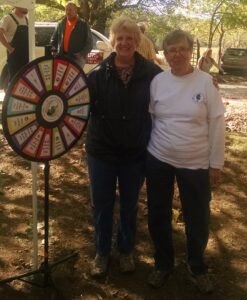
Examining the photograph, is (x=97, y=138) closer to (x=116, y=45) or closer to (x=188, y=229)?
(x=116, y=45)

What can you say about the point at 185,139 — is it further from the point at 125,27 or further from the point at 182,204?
the point at 125,27

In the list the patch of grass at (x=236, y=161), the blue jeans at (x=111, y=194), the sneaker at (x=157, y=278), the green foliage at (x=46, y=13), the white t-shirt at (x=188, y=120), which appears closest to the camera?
the white t-shirt at (x=188, y=120)

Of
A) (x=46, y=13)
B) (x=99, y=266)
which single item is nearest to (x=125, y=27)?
(x=99, y=266)

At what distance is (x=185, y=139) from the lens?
274 centimetres

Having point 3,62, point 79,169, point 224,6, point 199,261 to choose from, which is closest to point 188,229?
point 199,261

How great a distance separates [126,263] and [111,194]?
1.94 ft

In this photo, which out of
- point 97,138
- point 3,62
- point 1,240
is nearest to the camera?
point 97,138

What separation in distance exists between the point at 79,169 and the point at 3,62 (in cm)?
444

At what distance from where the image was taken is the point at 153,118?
2.90 meters

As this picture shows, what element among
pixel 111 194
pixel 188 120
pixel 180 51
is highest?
pixel 180 51

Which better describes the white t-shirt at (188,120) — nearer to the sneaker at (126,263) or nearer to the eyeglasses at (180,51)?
the eyeglasses at (180,51)

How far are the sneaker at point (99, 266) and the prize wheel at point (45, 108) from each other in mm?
983

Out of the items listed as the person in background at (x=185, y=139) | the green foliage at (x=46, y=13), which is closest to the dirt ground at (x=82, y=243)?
the person in background at (x=185, y=139)

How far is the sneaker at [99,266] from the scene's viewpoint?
3.25m
